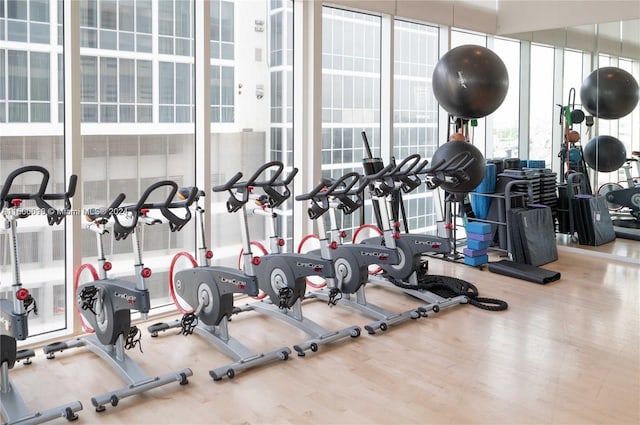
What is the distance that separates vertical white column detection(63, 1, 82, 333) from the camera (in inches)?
170

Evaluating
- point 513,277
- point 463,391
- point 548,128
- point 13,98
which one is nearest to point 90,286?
point 13,98

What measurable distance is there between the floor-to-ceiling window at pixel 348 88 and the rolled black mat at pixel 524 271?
156 cm

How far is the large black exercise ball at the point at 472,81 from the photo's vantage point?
534 centimetres

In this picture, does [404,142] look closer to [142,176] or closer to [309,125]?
[309,125]

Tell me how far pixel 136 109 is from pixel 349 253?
1.98 m

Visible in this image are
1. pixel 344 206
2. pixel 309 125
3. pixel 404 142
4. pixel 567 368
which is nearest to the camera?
pixel 567 368

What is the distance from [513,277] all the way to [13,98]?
4.62 meters

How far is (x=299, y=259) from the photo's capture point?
14.1 ft

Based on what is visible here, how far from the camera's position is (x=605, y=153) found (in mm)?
7090

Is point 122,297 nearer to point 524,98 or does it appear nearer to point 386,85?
point 386,85

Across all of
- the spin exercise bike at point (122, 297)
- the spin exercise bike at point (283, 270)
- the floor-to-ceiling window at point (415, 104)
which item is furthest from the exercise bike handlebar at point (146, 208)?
the floor-to-ceiling window at point (415, 104)

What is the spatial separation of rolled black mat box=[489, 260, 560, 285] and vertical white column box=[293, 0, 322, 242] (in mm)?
1941

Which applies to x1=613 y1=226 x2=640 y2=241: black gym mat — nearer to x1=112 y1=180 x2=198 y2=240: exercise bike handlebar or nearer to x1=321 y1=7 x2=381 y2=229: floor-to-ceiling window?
x1=321 y1=7 x2=381 y2=229: floor-to-ceiling window

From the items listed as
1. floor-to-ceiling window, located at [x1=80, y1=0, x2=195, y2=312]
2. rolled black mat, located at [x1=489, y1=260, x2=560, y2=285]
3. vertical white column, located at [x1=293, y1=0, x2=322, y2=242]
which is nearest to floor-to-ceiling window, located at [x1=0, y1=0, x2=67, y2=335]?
floor-to-ceiling window, located at [x1=80, y1=0, x2=195, y2=312]
